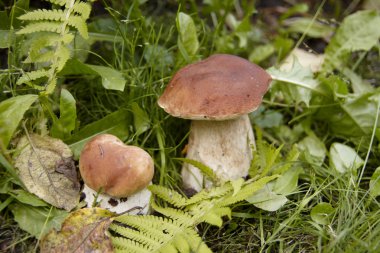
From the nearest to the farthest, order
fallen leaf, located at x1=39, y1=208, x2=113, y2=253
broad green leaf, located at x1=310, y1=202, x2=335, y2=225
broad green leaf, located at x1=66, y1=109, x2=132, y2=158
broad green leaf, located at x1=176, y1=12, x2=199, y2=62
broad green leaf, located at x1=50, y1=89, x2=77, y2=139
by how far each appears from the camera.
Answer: fallen leaf, located at x1=39, y1=208, x2=113, y2=253, broad green leaf, located at x1=310, y1=202, x2=335, y2=225, broad green leaf, located at x1=50, y1=89, x2=77, y2=139, broad green leaf, located at x1=66, y1=109, x2=132, y2=158, broad green leaf, located at x1=176, y1=12, x2=199, y2=62

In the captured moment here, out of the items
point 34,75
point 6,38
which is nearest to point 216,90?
point 34,75

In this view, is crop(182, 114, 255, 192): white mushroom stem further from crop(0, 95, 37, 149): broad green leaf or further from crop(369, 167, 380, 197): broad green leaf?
crop(0, 95, 37, 149): broad green leaf

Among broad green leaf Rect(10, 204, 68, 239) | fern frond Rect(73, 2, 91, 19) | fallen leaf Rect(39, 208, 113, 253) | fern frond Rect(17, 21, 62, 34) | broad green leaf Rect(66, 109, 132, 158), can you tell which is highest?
fern frond Rect(73, 2, 91, 19)

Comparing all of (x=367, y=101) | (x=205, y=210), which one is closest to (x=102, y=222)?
(x=205, y=210)

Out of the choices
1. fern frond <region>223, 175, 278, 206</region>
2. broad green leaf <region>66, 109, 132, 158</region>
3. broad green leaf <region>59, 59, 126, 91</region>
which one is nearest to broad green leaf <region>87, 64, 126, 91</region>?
broad green leaf <region>59, 59, 126, 91</region>

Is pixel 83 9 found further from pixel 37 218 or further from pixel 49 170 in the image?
pixel 37 218

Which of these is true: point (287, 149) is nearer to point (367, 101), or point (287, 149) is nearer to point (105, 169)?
point (367, 101)
